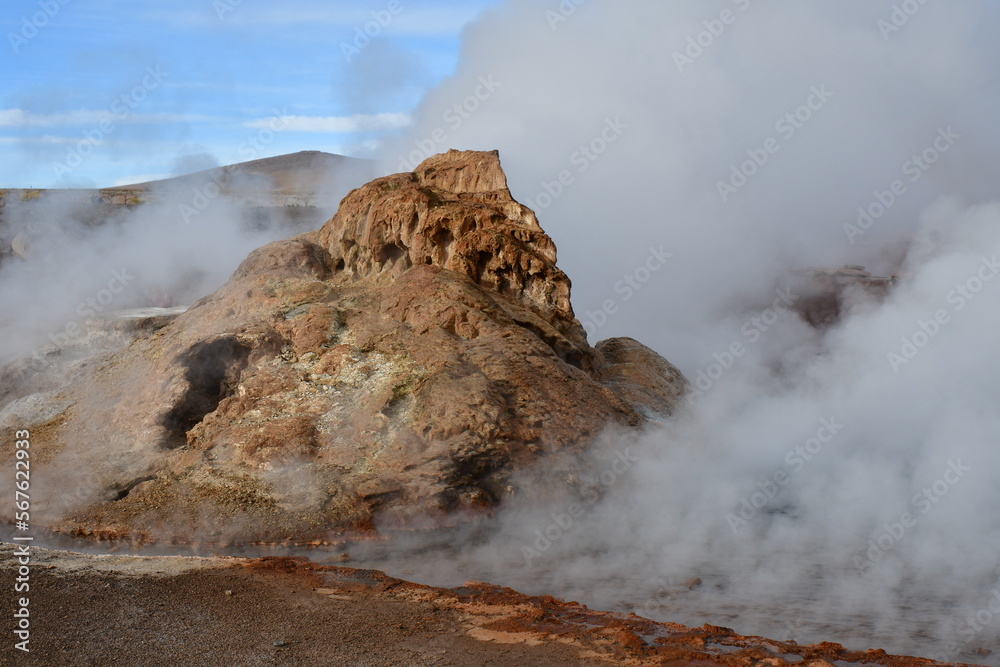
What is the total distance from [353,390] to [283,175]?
4379cm

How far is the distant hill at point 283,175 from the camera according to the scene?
24.9m

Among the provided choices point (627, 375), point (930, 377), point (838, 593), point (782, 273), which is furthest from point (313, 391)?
point (782, 273)

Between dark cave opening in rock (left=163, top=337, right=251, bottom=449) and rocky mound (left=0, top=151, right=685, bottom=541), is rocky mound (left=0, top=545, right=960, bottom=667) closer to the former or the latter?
rocky mound (left=0, top=151, right=685, bottom=541)

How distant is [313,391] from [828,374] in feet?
21.7

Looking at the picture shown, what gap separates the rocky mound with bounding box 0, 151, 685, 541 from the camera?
834 centimetres

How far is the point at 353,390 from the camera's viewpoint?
367 inches

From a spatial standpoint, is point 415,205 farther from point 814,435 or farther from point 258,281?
point 814,435

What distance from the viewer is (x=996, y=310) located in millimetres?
9805

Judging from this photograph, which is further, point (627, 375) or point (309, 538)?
point (627, 375)

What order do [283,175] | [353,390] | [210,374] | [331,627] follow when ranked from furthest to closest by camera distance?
[283,175]
[210,374]
[353,390]
[331,627]

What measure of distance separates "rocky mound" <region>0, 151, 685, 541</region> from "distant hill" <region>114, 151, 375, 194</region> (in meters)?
12.6

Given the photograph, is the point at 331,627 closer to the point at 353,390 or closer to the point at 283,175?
the point at 353,390

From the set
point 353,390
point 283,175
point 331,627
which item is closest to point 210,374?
point 353,390

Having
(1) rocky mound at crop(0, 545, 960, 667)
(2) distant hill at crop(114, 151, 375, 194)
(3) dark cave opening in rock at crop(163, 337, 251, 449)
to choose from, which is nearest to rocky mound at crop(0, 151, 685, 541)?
(3) dark cave opening in rock at crop(163, 337, 251, 449)
